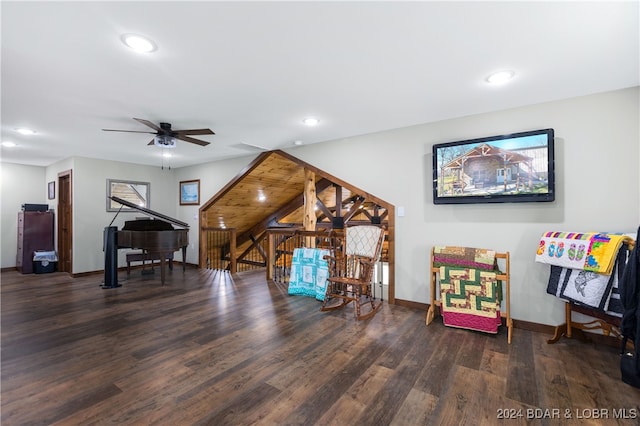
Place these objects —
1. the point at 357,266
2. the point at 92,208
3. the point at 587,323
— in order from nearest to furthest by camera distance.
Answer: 1. the point at 587,323
2. the point at 357,266
3. the point at 92,208

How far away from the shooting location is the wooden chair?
354cm

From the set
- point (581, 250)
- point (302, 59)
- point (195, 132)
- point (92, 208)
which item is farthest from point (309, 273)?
point (92, 208)

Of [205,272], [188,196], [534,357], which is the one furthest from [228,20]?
[188,196]

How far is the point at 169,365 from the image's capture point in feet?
7.65

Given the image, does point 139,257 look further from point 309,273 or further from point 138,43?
point 138,43

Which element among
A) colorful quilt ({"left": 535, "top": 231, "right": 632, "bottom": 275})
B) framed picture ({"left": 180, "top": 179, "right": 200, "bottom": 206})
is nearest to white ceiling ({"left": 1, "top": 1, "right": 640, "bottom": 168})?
colorful quilt ({"left": 535, "top": 231, "right": 632, "bottom": 275})

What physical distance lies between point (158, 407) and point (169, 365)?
21.1 inches

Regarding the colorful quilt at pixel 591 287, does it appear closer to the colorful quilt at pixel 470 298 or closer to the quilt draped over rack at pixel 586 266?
the quilt draped over rack at pixel 586 266

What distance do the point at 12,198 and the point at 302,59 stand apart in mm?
7735

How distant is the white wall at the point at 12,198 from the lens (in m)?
6.18

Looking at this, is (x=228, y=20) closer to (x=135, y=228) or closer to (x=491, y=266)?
(x=491, y=266)

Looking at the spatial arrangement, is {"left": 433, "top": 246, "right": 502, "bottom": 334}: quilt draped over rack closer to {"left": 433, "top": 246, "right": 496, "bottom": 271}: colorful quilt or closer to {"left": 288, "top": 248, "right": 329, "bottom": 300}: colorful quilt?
{"left": 433, "top": 246, "right": 496, "bottom": 271}: colorful quilt

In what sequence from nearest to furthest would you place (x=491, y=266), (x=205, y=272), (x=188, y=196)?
(x=491, y=266)
(x=205, y=272)
(x=188, y=196)

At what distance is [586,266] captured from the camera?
244 centimetres
